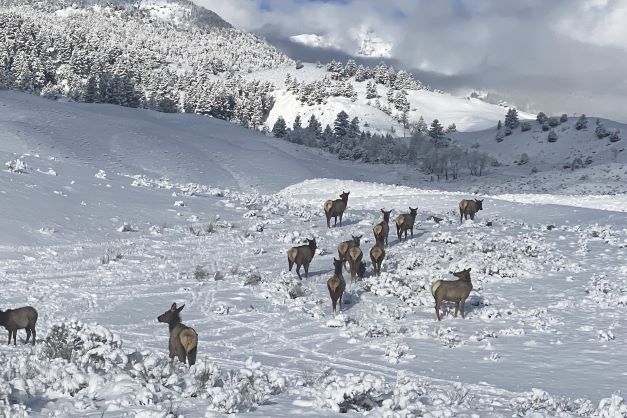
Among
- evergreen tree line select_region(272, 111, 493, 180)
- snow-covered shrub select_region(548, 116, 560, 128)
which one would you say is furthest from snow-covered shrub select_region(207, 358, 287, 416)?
snow-covered shrub select_region(548, 116, 560, 128)

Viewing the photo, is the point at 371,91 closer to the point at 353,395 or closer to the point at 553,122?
the point at 553,122

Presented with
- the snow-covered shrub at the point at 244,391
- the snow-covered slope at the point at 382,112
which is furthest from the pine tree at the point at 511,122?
the snow-covered shrub at the point at 244,391

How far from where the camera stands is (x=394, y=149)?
120062 millimetres

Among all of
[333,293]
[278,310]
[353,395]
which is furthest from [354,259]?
[353,395]

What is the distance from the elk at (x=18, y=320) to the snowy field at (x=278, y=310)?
433 millimetres

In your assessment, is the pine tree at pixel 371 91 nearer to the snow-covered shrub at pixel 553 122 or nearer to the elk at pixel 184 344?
the snow-covered shrub at pixel 553 122

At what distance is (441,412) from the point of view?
23.8 ft

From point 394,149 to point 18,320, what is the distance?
111m

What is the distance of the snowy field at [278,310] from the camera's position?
769cm

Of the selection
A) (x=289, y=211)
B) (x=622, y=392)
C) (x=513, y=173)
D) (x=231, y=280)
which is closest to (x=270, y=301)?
(x=231, y=280)

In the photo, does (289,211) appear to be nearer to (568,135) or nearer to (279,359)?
(279,359)

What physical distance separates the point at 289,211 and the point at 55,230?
13.8 meters

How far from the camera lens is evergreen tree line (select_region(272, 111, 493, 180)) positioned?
10481 cm

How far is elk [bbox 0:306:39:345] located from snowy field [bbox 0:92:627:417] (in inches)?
17.1
